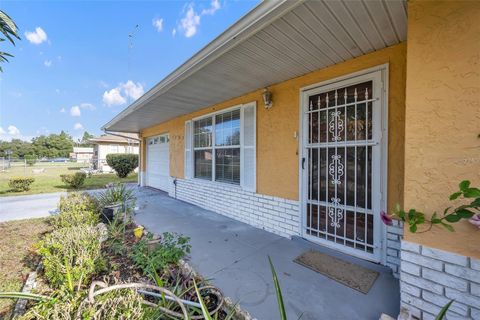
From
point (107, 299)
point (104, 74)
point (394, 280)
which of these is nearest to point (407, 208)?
point (394, 280)

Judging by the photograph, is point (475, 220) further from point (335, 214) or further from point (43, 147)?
point (43, 147)

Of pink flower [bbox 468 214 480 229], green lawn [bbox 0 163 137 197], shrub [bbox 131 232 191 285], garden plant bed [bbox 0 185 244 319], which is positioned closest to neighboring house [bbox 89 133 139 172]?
green lawn [bbox 0 163 137 197]

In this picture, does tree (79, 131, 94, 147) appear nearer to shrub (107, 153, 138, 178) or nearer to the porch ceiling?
shrub (107, 153, 138, 178)

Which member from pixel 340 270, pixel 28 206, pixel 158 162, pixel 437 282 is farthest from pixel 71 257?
pixel 158 162

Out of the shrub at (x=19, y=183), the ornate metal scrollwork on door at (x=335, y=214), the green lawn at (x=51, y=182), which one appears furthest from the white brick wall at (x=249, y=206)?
the shrub at (x=19, y=183)

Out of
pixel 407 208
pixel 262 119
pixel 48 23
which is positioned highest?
pixel 48 23

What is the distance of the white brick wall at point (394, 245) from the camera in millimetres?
2459

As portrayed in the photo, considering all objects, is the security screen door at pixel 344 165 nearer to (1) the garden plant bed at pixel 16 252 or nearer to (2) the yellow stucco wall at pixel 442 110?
(2) the yellow stucco wall at pixel 442 110

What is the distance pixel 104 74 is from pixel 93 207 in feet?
48.3

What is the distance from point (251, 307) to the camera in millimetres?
1962

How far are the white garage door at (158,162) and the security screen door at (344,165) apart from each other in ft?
19.5

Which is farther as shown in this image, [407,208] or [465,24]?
[407,208]

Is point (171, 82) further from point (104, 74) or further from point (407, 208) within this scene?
point (104, 74)

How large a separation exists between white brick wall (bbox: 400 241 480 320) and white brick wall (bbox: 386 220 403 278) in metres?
0.88
